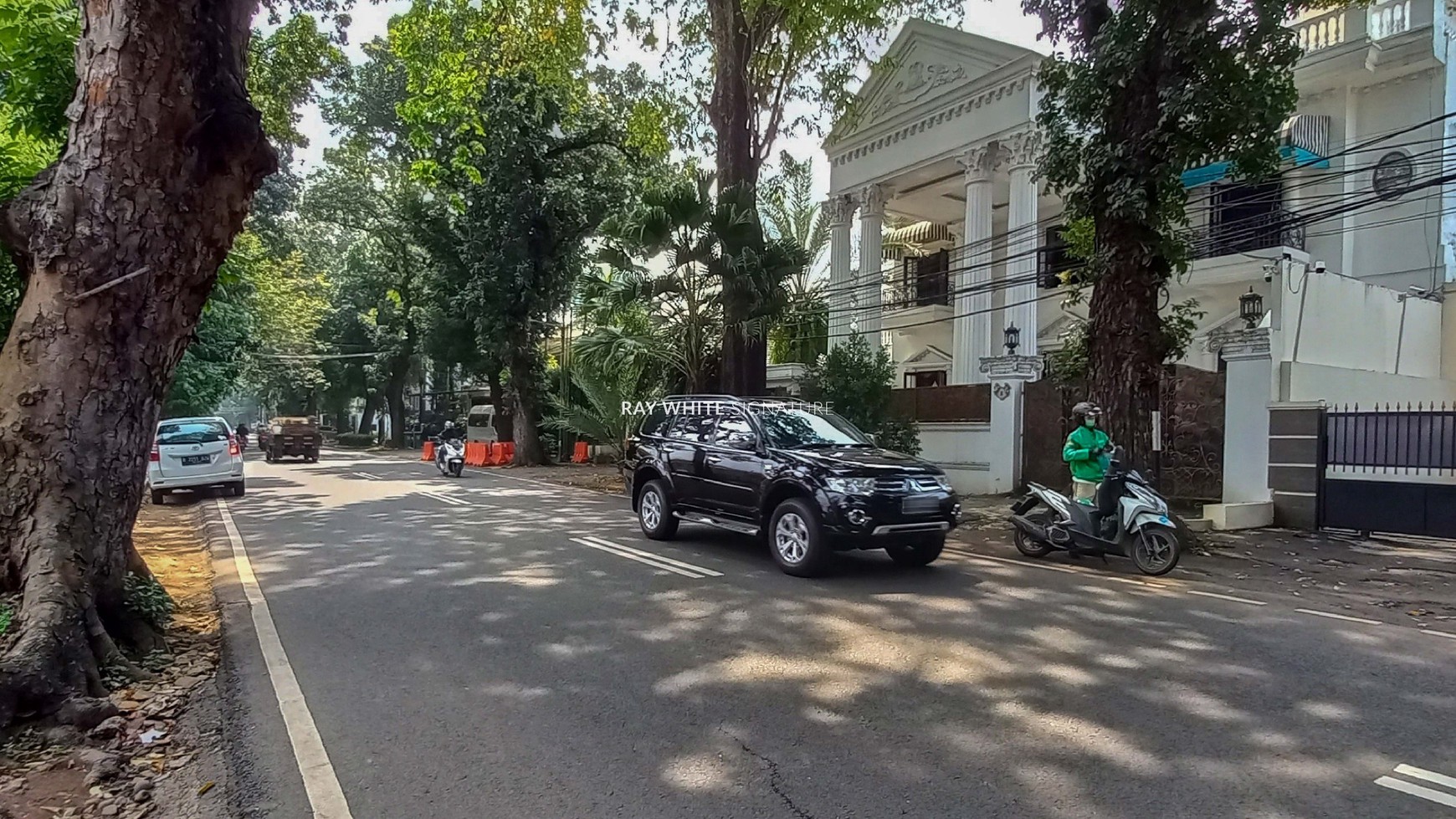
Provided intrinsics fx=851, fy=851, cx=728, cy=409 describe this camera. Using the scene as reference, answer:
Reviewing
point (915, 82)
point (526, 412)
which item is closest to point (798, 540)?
point (915, 82)

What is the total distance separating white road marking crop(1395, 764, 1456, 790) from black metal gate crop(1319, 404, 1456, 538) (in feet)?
28.5

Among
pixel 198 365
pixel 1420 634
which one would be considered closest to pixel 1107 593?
pixel 1420 634

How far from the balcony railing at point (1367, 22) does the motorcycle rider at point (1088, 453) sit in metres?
12.3

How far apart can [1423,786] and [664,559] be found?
21.5 feet

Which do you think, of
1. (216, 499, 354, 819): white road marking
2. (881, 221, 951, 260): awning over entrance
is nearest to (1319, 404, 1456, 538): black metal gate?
(216, 499, 354, 819): white road marking

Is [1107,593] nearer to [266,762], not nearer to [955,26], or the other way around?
[266,762]

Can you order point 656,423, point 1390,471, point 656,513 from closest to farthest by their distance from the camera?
point 656,513 → point 1390,471 → point 656,423

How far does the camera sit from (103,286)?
479 cm

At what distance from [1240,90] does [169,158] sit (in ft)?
33.5

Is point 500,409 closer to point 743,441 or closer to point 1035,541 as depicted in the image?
point 743,441

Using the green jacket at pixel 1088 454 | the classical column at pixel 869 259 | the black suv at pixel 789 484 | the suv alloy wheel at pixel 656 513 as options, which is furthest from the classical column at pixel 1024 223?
the suv alloy wheel at pixel 656 513

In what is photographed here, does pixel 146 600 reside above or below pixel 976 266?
below

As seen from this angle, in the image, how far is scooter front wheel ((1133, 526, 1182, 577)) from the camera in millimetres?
8281

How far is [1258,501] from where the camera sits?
38.8ft
